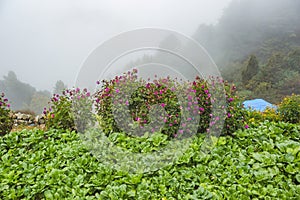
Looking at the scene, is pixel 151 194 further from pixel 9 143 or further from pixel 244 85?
pixel 244 85

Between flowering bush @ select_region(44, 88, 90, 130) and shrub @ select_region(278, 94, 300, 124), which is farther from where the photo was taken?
shrub @ select_region(278, 94, 300, 124)

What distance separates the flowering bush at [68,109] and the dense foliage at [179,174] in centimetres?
77

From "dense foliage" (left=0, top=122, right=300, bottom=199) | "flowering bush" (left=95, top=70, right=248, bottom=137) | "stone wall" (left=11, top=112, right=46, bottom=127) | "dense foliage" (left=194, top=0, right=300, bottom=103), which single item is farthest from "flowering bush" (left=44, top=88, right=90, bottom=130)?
"dense foliage" (left=194, top=0, right=300, bottom=103)

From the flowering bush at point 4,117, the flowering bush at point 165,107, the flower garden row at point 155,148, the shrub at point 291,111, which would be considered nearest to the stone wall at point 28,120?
the flowering bush at point 4,117

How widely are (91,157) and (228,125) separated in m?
1.76

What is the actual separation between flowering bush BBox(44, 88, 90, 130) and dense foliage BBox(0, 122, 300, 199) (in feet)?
2.52

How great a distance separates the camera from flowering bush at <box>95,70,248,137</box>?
3.45m

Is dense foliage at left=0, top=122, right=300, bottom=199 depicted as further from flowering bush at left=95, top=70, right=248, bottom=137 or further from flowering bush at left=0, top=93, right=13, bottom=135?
flowering bush at left=0, top=93, right=13, bottom=135

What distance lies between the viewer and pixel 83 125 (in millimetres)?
3980

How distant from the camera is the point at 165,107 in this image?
3.52 m

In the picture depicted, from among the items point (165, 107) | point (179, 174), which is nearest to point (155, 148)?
point (179, 174)

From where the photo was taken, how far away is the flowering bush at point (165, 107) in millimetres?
3447

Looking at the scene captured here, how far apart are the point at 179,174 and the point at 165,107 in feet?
3.41

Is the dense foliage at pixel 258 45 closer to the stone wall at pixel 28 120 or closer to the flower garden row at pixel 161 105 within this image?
the stone wall at pixel 28 120
